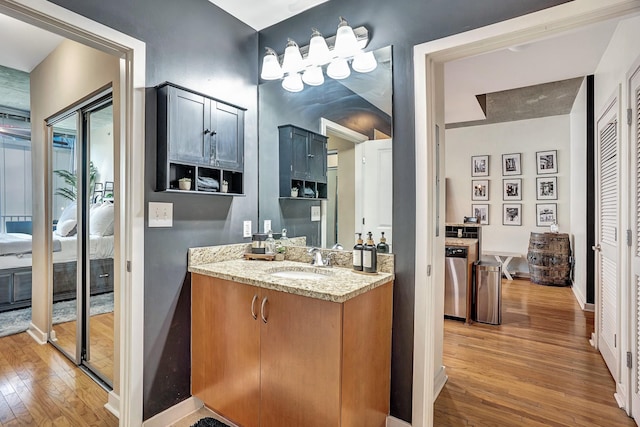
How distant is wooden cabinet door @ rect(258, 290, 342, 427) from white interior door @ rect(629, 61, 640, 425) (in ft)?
6.05

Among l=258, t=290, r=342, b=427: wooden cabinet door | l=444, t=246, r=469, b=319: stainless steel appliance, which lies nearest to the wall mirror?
l=258, t=290, r=342, b=427: wooden cabinet door

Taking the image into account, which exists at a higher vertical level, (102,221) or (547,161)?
(547,161)

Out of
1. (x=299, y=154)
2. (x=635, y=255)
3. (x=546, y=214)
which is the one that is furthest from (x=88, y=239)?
(x=546, y=214)

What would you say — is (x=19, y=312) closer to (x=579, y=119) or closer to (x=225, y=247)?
(x=225, y=247)

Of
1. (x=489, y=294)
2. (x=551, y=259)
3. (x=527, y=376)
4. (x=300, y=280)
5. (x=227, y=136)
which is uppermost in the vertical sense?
(x=227, y=136)

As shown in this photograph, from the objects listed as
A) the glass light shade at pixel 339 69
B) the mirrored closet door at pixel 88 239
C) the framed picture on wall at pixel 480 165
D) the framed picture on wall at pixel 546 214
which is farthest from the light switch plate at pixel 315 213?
the framed picture on wall at pixel 546 214

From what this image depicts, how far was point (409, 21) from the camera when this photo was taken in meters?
1.84

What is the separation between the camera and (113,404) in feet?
6.84

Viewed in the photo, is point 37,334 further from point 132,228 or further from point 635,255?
point 635,255

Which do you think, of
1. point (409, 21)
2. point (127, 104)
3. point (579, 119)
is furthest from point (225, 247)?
point (579, 119)

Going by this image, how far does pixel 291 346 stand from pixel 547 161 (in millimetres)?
6214

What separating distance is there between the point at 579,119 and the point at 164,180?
5667 mm

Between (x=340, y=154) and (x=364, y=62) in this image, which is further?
(x=340, y=154)

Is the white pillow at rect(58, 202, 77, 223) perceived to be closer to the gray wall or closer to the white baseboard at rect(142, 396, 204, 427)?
the gray wall
